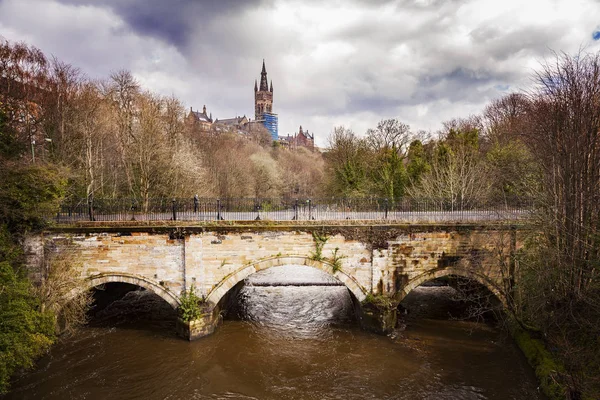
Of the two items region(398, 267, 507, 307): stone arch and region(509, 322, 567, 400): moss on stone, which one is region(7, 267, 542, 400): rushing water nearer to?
region(509, 322, 567, 400): moss on stone

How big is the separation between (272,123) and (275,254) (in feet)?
370

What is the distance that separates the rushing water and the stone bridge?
137 cm

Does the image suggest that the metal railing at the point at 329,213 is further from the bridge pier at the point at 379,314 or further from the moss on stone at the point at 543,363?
the moss on stone at the point at 543,363

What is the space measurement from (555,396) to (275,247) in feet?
31.6

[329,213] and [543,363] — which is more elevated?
[329,213]

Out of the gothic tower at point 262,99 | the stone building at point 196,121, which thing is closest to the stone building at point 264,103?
the gothic tower at point 262,99

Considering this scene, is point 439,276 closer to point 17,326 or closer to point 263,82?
point 17,326

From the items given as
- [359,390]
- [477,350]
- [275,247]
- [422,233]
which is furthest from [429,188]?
[359,390]

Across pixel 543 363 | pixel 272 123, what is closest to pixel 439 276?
pixel 543 363

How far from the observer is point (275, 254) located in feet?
43.3

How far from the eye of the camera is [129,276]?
13188 mm

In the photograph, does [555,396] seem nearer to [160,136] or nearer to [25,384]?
[25,384]

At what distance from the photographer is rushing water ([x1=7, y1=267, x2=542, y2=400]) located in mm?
10422

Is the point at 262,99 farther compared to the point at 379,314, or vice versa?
the point at 262,99
